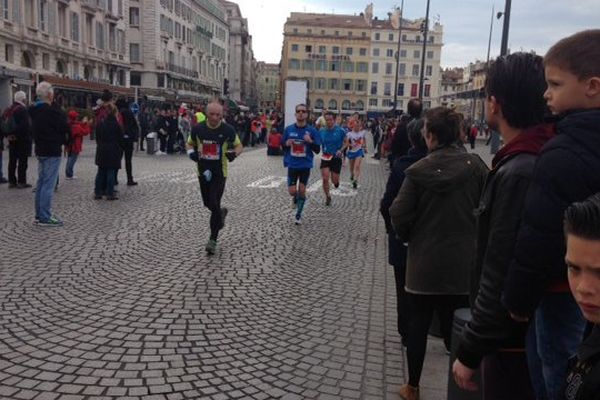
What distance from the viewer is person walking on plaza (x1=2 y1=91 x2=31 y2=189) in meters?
12.0

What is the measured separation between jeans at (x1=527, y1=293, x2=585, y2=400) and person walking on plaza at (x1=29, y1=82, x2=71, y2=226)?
8.10m

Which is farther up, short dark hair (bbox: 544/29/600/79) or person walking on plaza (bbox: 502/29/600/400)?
short dark hair (bbox: 544/29/600/79)

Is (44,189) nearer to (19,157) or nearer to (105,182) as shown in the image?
(105,182)

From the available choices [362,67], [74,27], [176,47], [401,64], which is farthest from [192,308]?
[401,64]

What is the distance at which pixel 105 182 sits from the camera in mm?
11695

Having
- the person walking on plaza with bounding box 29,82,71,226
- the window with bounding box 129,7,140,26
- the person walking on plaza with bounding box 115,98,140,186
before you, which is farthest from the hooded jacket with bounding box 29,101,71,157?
the window with bounding box 129,7,140,26

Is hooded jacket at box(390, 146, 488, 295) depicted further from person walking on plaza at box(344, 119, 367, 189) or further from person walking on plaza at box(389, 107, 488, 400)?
person walking on plaza at box(344, 119, 367, 189)

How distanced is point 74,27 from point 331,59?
69.1 metres

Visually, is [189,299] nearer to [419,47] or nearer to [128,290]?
[128,290]

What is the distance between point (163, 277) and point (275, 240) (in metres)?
2.40

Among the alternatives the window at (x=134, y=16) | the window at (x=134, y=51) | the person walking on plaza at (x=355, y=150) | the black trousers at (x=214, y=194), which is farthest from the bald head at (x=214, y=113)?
the window at (x=134, y=16)

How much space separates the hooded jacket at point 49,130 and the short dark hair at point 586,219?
8692mm

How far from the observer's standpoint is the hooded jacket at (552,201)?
184 centimetres

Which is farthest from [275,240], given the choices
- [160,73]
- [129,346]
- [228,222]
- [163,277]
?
[160,73]
